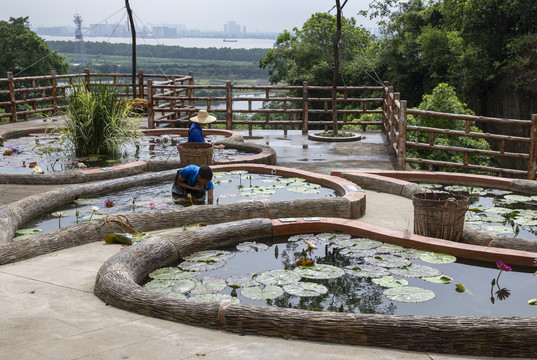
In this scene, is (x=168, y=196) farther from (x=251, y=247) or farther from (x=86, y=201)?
(x=251, y=247)

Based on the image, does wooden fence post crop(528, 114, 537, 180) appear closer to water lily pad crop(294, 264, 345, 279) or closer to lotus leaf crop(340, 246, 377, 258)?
lotus leaf crop(340, 246, 377, 258)

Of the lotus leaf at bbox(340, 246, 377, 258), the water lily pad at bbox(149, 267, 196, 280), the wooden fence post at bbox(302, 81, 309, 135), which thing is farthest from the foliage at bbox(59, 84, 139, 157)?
the lotus leaf at bbox(340, 246, 377, 258)

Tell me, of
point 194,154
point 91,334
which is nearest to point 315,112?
point 194,154

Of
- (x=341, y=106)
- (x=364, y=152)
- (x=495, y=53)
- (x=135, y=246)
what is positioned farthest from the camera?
(x=341, y=106)

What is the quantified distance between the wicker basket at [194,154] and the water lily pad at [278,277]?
4.17 metres

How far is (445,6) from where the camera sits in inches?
837

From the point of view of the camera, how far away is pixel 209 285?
16.5 feet

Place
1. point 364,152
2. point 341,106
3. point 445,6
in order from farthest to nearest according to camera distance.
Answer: point 341,106 < point 445,6 < point 364,152

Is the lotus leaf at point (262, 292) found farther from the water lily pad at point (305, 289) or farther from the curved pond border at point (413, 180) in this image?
the curved pond border at point (413, 180)

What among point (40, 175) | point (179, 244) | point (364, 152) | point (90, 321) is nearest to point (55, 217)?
point (40, 175)

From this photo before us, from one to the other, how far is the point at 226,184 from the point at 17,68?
25.1 metres

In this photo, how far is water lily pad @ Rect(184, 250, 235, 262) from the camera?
18.6 feet

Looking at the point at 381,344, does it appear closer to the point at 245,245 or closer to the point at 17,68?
the point at 245,245

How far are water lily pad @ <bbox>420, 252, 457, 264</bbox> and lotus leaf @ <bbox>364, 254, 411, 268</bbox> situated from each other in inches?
7.6
